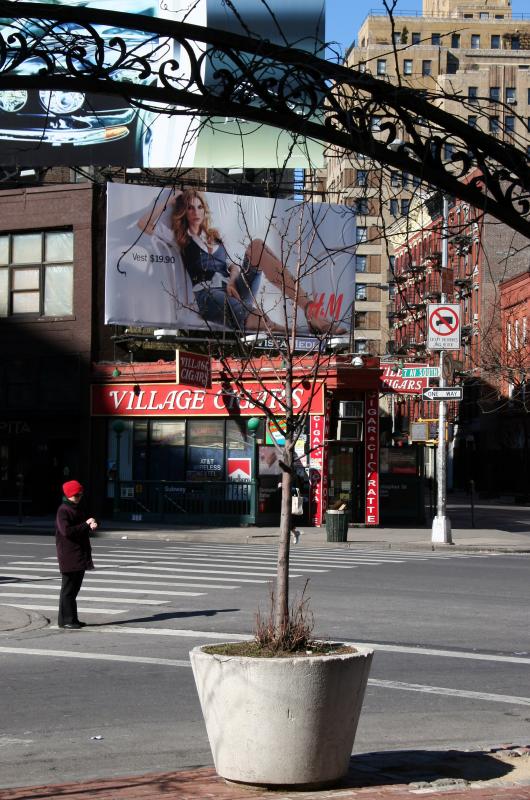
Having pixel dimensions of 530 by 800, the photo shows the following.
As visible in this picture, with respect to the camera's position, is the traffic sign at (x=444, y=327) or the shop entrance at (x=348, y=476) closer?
the traffic sign at (x=444, y=327)

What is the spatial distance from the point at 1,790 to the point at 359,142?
440 cm

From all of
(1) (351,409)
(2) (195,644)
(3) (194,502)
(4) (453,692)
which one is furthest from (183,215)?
(4) (453,692)

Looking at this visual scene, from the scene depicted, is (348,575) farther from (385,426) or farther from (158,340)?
(385,426)

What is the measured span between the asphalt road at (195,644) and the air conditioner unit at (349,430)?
12.4 meters

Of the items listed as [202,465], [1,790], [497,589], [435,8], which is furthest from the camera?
[435,8]

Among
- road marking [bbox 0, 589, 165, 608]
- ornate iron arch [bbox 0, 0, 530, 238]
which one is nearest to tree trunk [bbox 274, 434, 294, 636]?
ornate iron arch [bbox 0, 0, 530, 238]

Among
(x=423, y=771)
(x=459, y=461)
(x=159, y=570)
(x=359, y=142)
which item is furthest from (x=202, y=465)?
(x=459, y=461)

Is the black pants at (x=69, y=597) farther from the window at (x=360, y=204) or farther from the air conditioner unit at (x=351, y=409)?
the air conditioner unit at (x=351, y=409)

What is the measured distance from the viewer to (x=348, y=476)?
36.4 meters

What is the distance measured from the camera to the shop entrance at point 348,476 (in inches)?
1427

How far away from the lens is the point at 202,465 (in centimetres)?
3716

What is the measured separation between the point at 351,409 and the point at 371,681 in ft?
84.3

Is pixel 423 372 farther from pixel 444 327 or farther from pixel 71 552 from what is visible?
pixel 71 552

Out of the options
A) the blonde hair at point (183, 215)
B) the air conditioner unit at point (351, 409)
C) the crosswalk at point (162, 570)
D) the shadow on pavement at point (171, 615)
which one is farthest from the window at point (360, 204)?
the blonde hair at point (183, 215)
